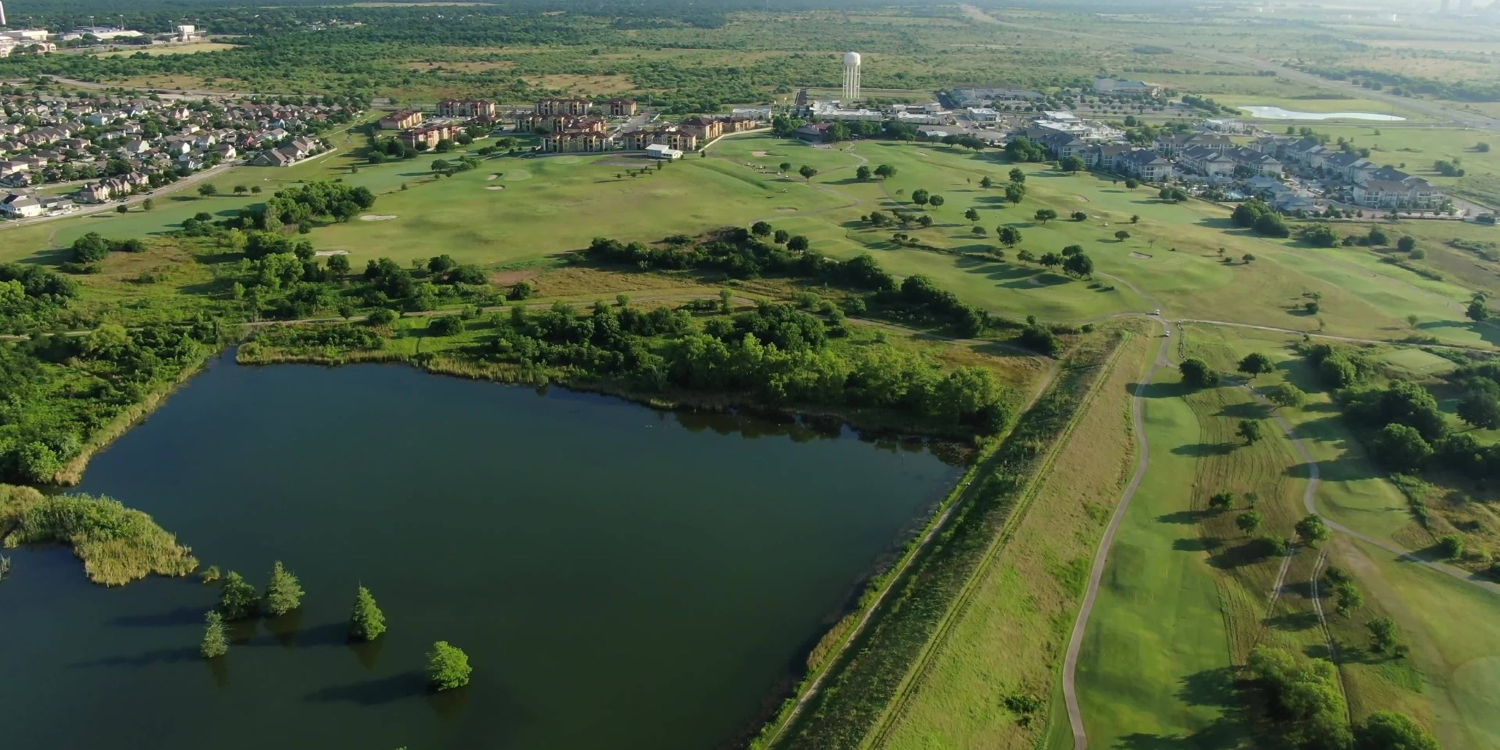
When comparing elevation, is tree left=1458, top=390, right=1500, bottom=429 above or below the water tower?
below

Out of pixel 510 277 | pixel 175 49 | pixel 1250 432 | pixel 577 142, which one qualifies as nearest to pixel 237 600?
pixel 510 277

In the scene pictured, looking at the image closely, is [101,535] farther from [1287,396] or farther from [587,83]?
[587,83]

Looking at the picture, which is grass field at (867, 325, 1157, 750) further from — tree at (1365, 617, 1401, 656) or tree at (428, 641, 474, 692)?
tree at (428, 641, 474, 692)

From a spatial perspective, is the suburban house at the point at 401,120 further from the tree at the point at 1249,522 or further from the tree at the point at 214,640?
the tree at the point at 1249,522

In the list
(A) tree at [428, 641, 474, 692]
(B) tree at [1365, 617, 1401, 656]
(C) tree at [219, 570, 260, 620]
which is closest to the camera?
(A) tree at [428, 641, 474, 692]

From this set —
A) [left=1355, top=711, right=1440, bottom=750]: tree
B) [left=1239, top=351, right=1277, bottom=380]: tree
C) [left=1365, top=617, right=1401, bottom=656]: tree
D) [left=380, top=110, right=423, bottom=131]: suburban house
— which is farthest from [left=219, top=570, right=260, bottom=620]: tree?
[left=380, top=110, right=423, bottom=131]: suburban house

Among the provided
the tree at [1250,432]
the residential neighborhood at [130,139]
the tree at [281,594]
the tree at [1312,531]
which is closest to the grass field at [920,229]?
the residential neighborhood at [130,139]
